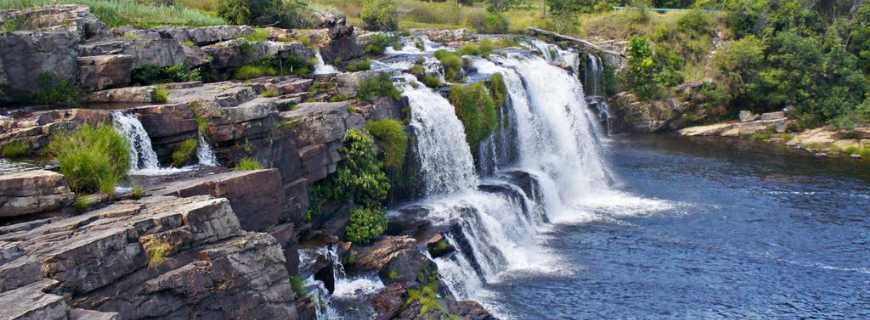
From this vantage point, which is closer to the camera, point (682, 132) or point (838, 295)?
point (838, 295)

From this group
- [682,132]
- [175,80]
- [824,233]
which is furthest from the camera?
[682,132]

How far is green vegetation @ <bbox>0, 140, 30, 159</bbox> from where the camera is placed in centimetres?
1683

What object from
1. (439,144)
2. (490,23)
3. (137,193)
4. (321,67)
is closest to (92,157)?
(137,193)

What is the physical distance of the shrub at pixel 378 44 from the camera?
39097 mm

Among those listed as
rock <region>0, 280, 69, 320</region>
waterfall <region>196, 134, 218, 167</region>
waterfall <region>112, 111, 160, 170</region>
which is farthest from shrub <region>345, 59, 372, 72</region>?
rock <region>0, 280, 69, 320</region>

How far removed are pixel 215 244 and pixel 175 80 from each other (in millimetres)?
12287

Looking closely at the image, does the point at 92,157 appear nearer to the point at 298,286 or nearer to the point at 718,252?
the point at 298,286

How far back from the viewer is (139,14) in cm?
3353

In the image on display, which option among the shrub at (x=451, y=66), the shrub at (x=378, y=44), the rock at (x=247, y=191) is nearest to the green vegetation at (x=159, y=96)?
the rock at (x=247, y=191)

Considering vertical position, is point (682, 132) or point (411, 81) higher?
point (411, 81)

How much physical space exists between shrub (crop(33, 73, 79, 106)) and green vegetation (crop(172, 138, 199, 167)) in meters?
4.57

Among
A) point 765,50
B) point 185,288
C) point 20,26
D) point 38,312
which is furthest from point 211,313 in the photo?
point 765,50

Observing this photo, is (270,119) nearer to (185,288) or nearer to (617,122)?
(185,288)

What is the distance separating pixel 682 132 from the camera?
48531mm
